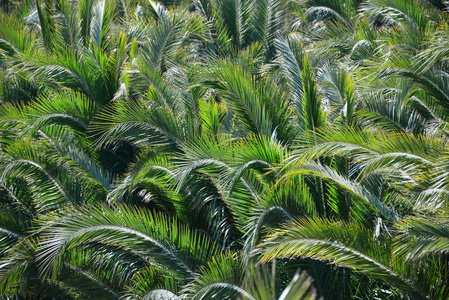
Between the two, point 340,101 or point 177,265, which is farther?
point 340,101

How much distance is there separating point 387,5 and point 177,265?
6.05 meters

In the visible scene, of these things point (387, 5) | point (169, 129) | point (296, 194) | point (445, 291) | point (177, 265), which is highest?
point (387, 5)

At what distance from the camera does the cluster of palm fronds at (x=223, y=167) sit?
4.93 m

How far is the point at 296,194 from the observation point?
5.61 metres

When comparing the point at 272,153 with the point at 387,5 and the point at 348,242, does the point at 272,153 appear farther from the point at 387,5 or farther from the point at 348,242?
the point at 387,5

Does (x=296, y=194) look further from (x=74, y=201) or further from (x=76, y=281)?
(x=74, y=201)

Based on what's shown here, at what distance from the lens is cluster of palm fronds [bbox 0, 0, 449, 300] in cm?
493

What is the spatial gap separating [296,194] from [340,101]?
2.19 m

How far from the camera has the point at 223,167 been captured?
19.7ft

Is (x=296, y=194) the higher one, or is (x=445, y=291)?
(x=296, y=194)

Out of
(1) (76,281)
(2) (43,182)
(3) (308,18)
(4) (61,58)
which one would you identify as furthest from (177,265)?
(3) (308,18)

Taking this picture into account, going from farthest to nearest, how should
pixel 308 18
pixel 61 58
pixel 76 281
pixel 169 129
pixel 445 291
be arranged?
pixel 308 18 → pixel 61 58 → pixel 169 129 → pixel 76 281 → pixel 445 291

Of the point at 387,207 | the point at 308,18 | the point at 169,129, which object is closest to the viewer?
the point at 387,207

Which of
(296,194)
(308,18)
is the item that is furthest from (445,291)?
(308,18)
